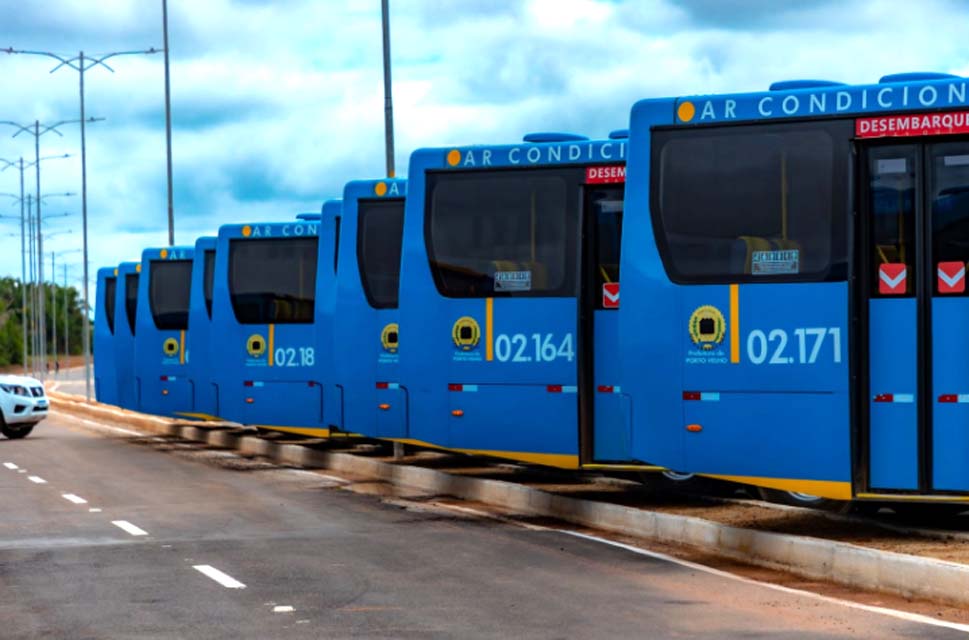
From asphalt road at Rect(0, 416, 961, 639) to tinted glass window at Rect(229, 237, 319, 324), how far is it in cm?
897

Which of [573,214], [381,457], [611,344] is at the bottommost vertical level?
[381,457]

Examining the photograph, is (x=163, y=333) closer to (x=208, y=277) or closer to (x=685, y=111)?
(x=208, y=277)

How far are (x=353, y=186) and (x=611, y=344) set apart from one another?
22.4 ft

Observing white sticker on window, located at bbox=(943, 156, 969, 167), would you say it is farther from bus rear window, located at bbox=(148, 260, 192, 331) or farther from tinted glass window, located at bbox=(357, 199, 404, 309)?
bus rear window, located at bbox=(148, 260, 192, 331)

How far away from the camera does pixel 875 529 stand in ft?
48.5

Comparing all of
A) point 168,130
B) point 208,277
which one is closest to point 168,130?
point 168,130

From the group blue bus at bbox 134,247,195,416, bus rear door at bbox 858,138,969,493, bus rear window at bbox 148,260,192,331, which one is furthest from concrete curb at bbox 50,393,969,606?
bus rear window at bbox 148,260,192,331

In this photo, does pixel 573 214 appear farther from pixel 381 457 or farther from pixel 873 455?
pixel 381 457

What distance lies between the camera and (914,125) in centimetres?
1395

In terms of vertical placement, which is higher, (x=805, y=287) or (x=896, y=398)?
(x=805, y=287)

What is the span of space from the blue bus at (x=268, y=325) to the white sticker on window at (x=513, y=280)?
8.24 metres

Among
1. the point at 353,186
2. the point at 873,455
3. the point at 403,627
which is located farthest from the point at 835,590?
the point at 353,186

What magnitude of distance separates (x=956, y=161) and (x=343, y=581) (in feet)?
18.2

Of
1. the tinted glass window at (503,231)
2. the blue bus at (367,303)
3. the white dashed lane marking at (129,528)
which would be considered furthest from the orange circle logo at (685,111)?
the blue bus at (367,303)
